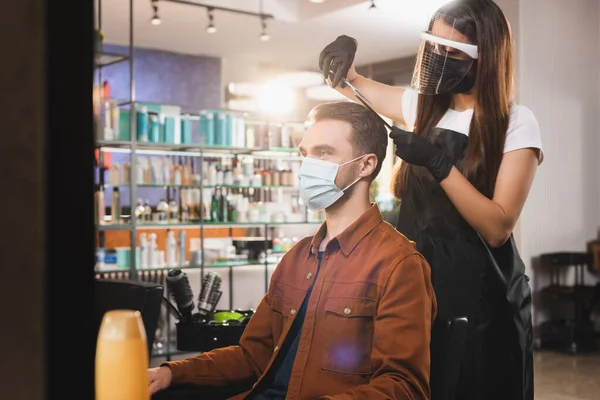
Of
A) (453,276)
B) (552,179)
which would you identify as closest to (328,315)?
(453,276)

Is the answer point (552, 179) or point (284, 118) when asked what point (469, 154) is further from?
point (284, 118)

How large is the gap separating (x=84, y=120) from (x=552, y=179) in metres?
6.01

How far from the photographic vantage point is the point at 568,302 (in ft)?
21.2

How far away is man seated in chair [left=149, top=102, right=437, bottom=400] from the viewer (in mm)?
1498

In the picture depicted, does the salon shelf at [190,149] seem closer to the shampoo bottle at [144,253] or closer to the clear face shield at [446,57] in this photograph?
the shampoo bottle at [144,253]

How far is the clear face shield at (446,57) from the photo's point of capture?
1.77 metres

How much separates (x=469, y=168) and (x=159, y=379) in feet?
2.93

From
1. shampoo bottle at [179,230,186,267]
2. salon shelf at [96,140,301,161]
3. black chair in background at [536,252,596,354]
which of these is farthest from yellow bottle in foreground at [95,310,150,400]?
black chair in background at [536,252,596,354]

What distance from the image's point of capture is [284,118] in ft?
23.1

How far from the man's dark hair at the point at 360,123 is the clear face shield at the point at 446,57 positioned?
26 cm

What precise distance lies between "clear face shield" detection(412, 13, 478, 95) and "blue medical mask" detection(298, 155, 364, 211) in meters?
0.35

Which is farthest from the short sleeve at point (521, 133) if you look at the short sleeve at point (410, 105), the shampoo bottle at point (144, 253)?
the shampoo bottle at point (144, 253)

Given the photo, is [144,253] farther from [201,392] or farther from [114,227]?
[201,392]

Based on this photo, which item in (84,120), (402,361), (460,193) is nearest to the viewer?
(84,120)
